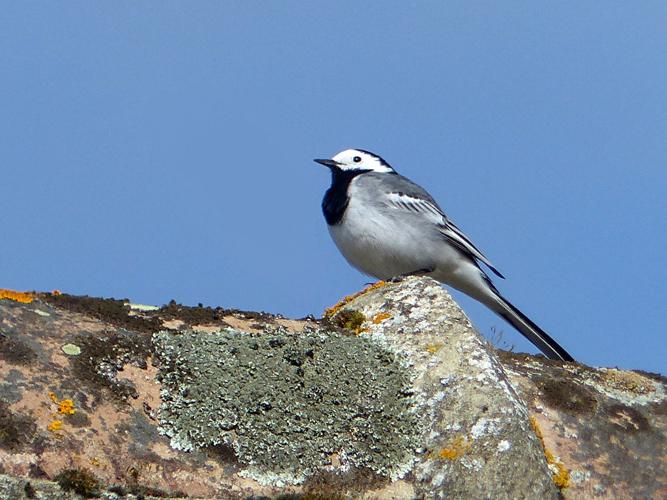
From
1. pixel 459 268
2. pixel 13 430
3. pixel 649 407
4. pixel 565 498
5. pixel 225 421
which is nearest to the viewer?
pixel 13 430

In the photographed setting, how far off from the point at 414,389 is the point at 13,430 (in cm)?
206

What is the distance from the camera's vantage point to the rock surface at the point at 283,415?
4652 millimetres

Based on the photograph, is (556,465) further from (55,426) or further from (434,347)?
(55,426)

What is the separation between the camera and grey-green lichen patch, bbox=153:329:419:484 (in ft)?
16.3

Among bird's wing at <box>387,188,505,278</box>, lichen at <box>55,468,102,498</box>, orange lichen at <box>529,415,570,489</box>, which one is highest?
bird's wing at <box>387,188,505,278</box>

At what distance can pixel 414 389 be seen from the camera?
218 inches

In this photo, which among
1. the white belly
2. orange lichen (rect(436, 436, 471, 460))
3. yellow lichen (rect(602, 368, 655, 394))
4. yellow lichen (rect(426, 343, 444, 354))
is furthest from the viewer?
the white belly

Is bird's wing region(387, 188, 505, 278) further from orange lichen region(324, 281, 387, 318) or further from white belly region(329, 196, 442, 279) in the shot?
orange lichen region(324, 281, 387, 318)

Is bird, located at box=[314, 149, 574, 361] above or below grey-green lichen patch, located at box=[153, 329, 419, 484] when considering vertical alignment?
above

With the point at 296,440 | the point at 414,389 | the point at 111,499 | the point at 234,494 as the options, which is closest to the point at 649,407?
the point at 414,389

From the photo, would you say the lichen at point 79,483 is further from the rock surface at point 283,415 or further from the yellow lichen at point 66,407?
the yellow lichen at point 66,407

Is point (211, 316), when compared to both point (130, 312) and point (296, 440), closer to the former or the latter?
point (130, 312)

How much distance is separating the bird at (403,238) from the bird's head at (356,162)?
31cm

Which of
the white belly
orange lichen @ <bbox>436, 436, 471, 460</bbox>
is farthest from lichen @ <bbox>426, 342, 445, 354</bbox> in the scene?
the white belly
